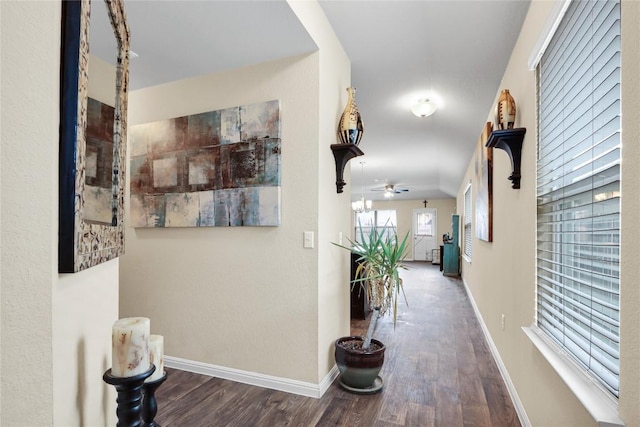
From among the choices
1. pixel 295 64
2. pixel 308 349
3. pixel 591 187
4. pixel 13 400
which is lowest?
pixel 308 349

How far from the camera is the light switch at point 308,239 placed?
7.52 ft

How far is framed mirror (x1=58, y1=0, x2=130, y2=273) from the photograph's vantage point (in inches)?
30.5

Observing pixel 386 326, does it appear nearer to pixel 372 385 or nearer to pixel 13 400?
pixel 372 385

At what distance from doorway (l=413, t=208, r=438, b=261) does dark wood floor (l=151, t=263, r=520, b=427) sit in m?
9.39

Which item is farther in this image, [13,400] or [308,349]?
[308,349]

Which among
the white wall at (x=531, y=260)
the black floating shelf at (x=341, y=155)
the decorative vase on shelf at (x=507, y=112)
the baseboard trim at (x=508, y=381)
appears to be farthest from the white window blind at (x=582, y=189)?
the black floating shelf at (x=341, y=155)

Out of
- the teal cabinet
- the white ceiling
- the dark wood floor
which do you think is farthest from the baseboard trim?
the teal cabinet

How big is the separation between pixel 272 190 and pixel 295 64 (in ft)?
2.83

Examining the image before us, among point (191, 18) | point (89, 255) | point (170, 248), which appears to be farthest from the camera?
point (170, 248)

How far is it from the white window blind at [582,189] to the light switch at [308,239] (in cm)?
127

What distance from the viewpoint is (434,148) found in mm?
5461

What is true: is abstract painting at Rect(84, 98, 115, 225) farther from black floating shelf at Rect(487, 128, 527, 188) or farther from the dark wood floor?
black floating shelf at Rect(487, 128, 527, 188)

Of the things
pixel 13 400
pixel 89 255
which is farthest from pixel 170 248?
pixel 13 400

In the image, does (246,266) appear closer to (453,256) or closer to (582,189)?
(582,189)
